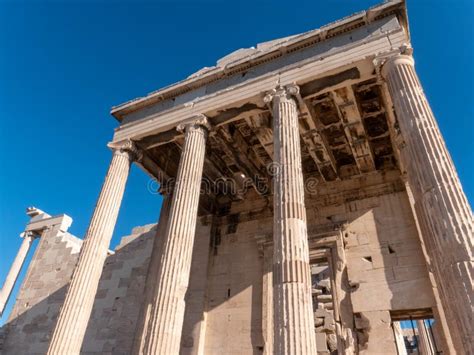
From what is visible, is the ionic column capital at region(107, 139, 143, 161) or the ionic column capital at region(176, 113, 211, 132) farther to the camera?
the ionic column capital at region(107, 139, 143, 161)

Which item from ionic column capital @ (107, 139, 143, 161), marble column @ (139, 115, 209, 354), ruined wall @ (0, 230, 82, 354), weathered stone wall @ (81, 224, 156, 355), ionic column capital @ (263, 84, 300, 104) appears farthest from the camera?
ruined wall @ (0, 230, 82, 354)

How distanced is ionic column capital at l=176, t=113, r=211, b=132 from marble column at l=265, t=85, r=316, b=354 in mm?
2539

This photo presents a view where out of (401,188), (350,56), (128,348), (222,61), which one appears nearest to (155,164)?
(222,61)

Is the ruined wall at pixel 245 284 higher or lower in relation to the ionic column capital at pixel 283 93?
lower

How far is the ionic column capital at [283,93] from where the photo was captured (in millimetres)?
10555

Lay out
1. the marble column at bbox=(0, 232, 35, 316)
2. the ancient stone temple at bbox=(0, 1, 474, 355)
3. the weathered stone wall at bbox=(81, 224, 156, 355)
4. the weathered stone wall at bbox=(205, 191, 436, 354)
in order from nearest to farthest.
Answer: the ancient stone temple at bbox=(0, 1, 474, 355)
the weathered stone wall at bbox=(205, 191, 436, 354)
the weathered stone wall at bbox=(81, 224, 156, 355)
the marble column at bbox=(0, 232, 35, 316)

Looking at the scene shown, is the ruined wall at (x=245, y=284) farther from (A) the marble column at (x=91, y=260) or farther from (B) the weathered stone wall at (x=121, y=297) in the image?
(A) the marble column at (x=91, y=260)

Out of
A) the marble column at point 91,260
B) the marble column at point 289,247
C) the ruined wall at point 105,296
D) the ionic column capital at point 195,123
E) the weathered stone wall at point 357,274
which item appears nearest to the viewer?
the marble column at point 289,247

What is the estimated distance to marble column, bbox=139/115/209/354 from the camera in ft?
26.8

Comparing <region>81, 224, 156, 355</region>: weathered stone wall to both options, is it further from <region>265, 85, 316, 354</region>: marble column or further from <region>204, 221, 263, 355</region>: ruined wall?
<region>265, 85, 316, 354</region>: marble column

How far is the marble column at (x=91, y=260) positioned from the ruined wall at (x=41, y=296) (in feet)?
26.1

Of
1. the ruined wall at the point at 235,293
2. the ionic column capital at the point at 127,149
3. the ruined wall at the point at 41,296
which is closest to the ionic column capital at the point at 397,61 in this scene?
the ruined wall at the point at 235,293

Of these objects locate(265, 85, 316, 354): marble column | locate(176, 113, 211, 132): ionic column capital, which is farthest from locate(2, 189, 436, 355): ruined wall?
locate(176, 113, 211, 132): ionic column capital

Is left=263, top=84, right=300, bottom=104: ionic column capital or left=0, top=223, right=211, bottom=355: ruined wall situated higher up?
left=263, top=84, right=300, bottom=104: ionic column capital
